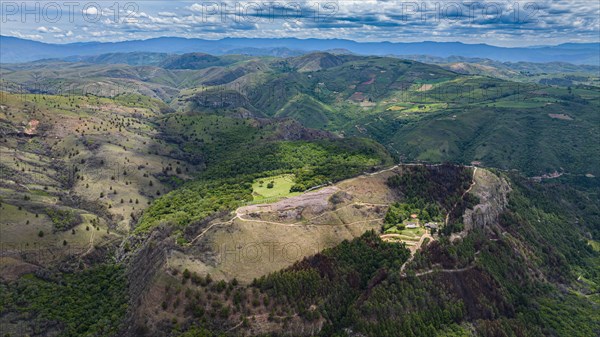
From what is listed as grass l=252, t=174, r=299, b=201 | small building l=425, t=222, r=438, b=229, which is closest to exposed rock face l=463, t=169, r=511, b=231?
small building l=425, t=222, r=438, b=229

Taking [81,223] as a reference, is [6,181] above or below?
above

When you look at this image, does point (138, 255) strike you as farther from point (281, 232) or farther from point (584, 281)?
point (584, 281)

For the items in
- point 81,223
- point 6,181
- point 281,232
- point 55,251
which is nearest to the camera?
point 281,232

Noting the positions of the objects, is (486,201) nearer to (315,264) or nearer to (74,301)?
(315,264)

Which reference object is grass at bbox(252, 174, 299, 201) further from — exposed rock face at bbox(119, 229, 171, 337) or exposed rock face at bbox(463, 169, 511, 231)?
exposed rock face at bbox(463, 169, 511, 231)

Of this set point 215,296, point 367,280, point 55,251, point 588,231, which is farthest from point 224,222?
point 588,231

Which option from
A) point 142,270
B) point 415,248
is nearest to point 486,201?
point 415,248
